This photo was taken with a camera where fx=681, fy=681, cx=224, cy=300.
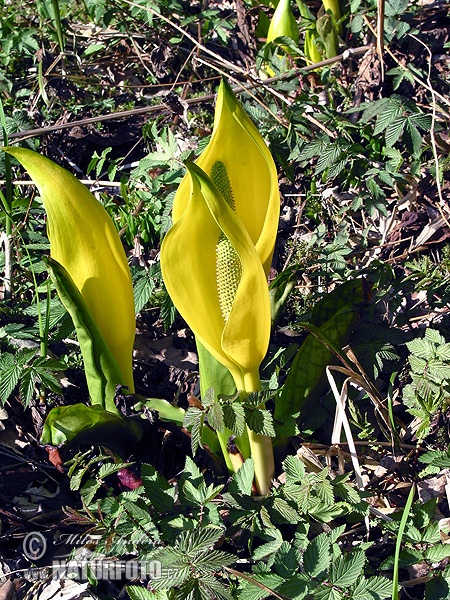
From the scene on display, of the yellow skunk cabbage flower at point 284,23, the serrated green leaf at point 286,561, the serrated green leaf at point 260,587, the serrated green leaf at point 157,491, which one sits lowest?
the serrated green leaf at point 260,587

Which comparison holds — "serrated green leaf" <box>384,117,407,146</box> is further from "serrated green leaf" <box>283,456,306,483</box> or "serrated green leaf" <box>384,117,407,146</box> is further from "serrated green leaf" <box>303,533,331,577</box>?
"serrated green leaf" <box>303,533,331,577</box>

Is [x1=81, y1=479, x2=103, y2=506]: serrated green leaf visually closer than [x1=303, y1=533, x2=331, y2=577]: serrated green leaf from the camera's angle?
No

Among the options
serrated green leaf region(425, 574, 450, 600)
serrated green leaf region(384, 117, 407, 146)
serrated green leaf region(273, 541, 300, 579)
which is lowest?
serrated green leaf region(425, 574, 450, 600)

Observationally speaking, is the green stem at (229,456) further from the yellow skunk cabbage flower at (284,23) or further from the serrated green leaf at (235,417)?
the yellow skunk cabbage flower at (284,23)

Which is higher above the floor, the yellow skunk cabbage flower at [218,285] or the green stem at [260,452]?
the yellow skunk cabbage flower at [218,285]

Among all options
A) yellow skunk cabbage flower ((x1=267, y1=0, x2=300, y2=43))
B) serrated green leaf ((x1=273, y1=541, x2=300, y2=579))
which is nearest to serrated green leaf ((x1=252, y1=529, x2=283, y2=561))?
serrated green leaf ((x1=273, y1=541, x2=300, y2=579))

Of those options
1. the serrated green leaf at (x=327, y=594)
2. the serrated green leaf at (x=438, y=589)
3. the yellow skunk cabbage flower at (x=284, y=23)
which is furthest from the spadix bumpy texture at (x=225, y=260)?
the yellow skunk cabbage flower at (x=284, y=23)

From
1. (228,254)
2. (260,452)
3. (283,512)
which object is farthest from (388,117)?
(283,512)
